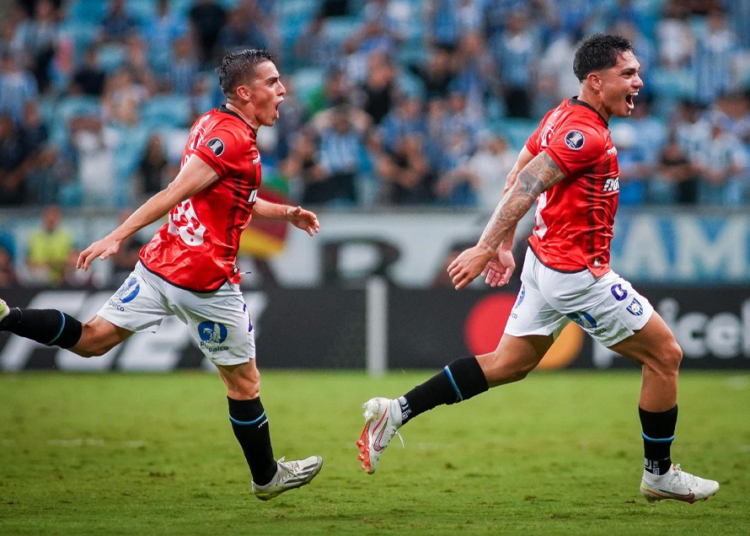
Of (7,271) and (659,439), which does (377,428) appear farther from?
(7,271)

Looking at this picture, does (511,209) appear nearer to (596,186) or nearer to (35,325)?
(596,186)

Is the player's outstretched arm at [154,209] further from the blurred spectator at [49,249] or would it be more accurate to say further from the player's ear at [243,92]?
the blurred spectator at [49,249]

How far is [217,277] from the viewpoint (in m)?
6.07

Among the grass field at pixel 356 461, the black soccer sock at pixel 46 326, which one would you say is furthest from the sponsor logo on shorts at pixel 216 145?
the grass field at pixel 356 461

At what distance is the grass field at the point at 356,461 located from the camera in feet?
19.1

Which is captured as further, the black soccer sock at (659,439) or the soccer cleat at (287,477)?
the soccer cleat at (287,477)

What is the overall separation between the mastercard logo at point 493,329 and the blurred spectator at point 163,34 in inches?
332

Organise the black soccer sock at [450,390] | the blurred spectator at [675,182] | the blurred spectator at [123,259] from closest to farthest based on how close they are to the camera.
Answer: the black soccer sock at [450,390]
the blurred spectator at [123,259]
the blurred spectator at [675,182]

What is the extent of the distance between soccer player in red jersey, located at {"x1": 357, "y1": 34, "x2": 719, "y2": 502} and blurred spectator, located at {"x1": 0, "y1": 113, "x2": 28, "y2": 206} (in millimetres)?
12049

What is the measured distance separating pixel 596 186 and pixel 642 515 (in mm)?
1908

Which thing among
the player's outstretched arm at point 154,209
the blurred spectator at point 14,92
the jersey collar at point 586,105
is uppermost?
the jersey collar at point 586,105

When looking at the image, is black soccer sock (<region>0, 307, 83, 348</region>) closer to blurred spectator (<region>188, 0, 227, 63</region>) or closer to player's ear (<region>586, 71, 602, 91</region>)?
player's ear (<region>586, 71, 602, 91</region>)

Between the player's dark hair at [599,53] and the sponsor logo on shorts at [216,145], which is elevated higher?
the player's dark hair at [599,53]

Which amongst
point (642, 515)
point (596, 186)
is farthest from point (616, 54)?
point (642, 515)
